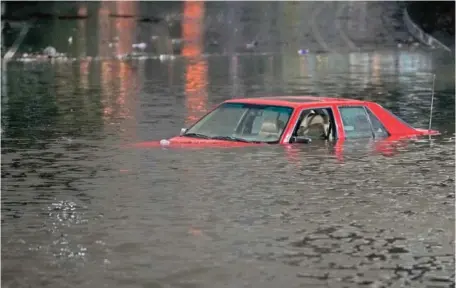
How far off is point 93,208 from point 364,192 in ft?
11.0

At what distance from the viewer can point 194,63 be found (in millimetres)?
70625

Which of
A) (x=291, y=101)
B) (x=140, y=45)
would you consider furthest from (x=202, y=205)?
(x=140, y=45)

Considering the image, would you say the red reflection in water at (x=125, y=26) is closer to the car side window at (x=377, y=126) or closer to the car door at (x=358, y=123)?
the car side window at (x=377, y=126)

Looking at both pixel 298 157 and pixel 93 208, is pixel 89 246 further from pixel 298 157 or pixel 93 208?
pixel 298 157

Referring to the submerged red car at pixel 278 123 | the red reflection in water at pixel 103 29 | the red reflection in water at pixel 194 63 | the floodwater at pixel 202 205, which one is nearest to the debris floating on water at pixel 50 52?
the red reflection in water at pixel 103 29

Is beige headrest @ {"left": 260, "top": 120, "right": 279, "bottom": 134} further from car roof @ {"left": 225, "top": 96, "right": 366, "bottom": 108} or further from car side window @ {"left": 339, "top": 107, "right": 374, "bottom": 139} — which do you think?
car side window @ {"left": 339, "top": 107, "right": 374, "bottom": 139}

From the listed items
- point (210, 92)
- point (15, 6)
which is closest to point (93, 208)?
point (210, 92)

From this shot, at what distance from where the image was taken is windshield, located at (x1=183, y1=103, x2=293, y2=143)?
2070 centimetres

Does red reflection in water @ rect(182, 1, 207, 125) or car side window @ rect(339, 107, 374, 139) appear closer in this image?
car side window @ rect(339, 107, 374, 139)

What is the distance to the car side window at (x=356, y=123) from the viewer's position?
2144cm

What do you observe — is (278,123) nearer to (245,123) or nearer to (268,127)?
(268,127)

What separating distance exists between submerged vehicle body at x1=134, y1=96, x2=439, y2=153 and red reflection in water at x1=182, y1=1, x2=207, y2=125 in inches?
328

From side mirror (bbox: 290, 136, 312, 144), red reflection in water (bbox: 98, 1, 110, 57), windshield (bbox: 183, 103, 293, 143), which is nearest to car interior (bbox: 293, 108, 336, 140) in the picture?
side mirror (bbox: 290, 136, 312, 144)

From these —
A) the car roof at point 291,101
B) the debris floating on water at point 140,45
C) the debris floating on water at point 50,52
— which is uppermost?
the car roof at point 291,101
